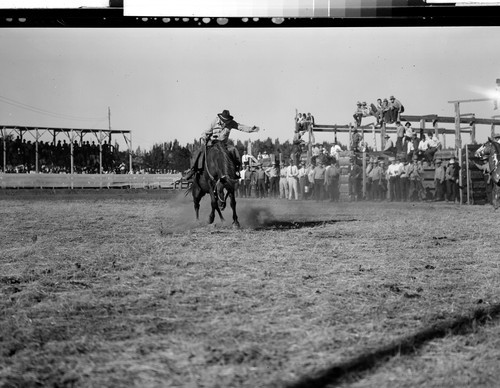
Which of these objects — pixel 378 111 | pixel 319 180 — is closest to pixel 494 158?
pixel 378 111

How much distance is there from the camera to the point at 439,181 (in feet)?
67.9

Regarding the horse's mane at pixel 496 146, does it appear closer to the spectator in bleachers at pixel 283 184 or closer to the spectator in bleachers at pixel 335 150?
the spectator in bleachers at pixel 335 150

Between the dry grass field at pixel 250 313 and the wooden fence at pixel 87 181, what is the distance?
49.6 feet

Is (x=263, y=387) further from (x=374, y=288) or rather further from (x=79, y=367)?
(x=374, y=288)

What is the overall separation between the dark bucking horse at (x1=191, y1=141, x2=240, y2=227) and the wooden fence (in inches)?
442

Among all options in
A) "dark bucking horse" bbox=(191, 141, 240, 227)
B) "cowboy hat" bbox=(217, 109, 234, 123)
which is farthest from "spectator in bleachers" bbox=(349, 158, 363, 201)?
"cowboy hat" bbox=(217, 109, 234, 123)

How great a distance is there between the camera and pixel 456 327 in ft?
12.6

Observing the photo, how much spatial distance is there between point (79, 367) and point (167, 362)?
43cm

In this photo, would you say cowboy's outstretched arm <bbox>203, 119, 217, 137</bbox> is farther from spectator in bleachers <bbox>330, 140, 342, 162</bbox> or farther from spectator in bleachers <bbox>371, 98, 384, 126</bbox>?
spectator in bleachers <bbox>330, 140, 342, 162</bbox>

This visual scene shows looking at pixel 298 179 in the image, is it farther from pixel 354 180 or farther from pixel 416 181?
pixel 416 181

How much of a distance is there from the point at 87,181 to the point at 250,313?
2294cm

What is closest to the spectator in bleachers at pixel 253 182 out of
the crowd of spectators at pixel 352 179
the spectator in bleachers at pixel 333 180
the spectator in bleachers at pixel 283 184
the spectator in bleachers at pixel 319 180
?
the crowd of spectators at pixel 352 179

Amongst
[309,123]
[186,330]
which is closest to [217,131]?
[186,330]

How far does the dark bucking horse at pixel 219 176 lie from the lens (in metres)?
10.5
